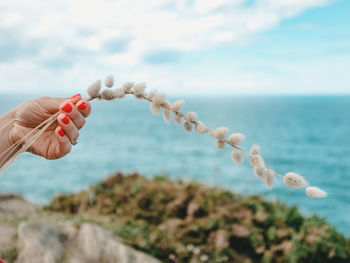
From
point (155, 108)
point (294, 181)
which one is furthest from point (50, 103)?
point (294, 181)

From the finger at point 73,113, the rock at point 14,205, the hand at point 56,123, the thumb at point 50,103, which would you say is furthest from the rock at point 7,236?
the finger at point 73,113

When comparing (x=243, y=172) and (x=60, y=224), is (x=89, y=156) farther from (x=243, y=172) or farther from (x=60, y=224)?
(x=60, y=224)

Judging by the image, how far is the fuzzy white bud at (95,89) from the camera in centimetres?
130

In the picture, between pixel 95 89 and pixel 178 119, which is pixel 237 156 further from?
pixel 95 89

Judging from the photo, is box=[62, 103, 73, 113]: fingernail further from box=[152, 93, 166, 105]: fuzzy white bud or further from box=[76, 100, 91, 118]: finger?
box=[152, 93, 166, 105]: fuzzy white bud

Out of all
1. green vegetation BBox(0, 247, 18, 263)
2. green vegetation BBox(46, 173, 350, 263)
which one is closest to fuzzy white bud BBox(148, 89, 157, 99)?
green vegetation BBox(0, 247, 18, 263)

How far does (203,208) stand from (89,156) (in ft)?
122

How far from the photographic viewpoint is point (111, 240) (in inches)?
131

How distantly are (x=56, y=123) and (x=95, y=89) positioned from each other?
50 centimetres

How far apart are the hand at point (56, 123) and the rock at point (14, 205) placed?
3.40 metres

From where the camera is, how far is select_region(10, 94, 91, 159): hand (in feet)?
4.76

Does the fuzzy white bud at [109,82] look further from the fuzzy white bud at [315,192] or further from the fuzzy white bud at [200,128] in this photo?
the fuzzy white bud at [315,192]

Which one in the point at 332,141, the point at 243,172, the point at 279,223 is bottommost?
the point at 279,223

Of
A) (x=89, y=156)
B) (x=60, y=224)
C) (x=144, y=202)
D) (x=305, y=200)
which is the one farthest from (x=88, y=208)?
(x=89, y=156)
